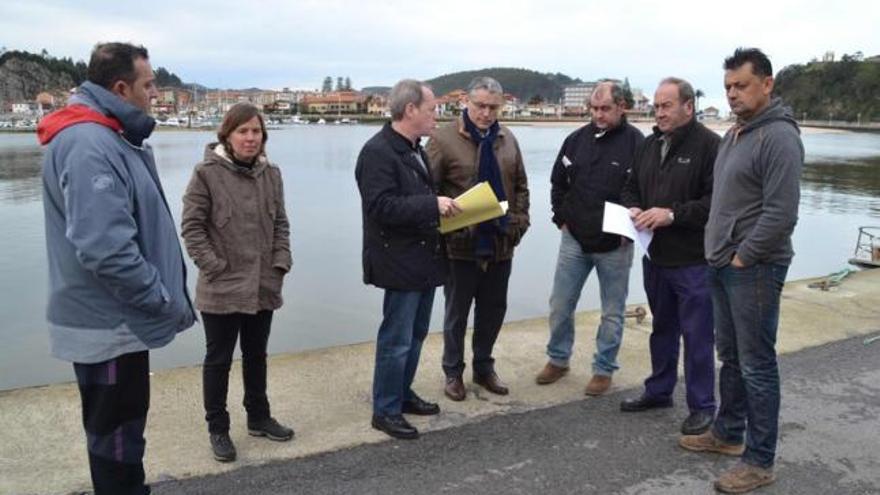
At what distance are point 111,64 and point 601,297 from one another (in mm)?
3170

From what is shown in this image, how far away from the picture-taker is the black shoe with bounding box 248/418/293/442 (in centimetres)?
360

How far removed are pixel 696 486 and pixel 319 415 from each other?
1.98 metres

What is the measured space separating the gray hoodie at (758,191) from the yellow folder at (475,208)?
1088 mm

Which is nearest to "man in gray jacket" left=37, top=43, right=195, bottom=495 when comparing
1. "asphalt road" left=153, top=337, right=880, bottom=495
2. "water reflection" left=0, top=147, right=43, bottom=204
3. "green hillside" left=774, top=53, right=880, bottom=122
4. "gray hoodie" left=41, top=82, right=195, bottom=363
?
"gray hoodie" left=41, top=82, right=195, bottom=363

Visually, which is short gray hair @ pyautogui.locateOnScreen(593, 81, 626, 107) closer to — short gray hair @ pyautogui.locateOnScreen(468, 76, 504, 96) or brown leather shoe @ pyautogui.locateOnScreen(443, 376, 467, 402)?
short gray hair @ pyautogui.locateOnScreen(468, 76, 504, 96)

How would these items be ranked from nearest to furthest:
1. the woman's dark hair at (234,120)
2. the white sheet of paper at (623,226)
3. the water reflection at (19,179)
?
the woman's dark hair at (234,120), the white sheet of paper at (623,226), the water reflection at (19,179)

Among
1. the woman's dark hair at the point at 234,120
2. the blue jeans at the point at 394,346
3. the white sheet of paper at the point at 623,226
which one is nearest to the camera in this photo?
the woman's dark hair at the point at 234,120

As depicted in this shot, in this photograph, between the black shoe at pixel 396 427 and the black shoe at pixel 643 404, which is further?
the black shoe at pixel 643 404

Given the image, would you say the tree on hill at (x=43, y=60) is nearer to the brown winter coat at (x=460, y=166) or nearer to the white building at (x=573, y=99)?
the white building at (x=573, y=99)

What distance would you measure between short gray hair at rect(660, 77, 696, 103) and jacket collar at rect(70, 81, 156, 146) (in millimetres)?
2697

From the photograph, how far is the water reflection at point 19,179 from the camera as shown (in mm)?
19828

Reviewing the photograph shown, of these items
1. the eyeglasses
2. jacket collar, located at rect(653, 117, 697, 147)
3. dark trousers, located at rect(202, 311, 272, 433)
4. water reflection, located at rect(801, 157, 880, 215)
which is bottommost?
water reflection, located at rect(801, 157, 880, 215)

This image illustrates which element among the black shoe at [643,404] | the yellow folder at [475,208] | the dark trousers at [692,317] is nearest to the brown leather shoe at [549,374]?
the black shoe at [643,404]

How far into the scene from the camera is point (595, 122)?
4.36 m
